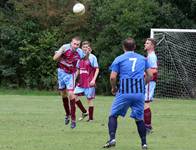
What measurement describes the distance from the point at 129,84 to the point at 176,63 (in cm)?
2121

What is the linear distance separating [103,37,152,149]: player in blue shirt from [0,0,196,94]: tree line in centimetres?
2382

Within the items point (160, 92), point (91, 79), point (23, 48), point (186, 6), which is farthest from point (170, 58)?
point (91, 79)

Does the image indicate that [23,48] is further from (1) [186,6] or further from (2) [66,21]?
(1) [186,6]

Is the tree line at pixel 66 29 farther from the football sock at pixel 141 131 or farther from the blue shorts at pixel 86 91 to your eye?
the football sock at pixel 141 131

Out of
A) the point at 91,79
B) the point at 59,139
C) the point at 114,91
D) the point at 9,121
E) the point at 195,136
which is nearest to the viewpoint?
the point at 114,91

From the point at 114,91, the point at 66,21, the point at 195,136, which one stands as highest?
the point at 66,21

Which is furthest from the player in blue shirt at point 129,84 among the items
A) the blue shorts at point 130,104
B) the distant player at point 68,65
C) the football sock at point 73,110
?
the distant player at point 68,65

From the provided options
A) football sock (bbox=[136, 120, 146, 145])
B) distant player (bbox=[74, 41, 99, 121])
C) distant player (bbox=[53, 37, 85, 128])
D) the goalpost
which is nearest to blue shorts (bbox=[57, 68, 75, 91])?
distant player (bbox=[53, 37, 85, 128])

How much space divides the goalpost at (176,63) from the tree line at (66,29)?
11.1 ft

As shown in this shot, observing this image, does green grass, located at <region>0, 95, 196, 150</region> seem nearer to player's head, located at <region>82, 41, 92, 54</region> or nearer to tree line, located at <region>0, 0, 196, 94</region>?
player's head, located at <region>82, 41, 92, 54</region>

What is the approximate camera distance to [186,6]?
36.9 metres

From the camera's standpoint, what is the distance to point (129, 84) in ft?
35.0

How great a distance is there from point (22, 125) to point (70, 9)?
22939 mm

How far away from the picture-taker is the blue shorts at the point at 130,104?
35.0ft
